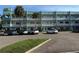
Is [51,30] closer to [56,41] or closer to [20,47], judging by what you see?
[56,41]

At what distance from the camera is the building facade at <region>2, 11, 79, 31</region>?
1469 cm

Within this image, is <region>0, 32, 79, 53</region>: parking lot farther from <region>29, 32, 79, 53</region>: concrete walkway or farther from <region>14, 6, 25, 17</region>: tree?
<region>14, 6, 25, 17</region>: tree

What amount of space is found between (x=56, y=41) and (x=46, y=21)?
306 millimetres

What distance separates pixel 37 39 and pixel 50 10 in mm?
390

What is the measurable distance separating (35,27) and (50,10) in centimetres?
26

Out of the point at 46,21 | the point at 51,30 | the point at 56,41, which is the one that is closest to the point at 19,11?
the point at 46,21

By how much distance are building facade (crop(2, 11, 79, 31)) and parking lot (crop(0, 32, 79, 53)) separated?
0.10 meters

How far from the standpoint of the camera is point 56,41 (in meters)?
14.9

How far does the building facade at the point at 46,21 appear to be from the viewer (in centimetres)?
1469

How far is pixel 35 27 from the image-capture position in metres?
14.7

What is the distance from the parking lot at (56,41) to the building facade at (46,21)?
0.33ft

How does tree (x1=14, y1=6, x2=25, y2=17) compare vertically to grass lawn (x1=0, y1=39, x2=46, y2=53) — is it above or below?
above

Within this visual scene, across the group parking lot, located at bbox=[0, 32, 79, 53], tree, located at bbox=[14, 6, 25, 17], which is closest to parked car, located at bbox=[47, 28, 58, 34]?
parking lot, located at bbox=[0, 32, 79, 53]
